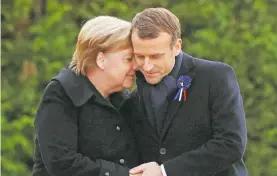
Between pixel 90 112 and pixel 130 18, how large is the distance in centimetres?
328

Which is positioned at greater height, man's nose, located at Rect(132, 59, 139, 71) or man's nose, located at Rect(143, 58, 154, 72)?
man's nose, located at Rect(143, 58, 154, 72)

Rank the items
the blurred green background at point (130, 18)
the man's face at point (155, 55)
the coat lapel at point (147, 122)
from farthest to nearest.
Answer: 1. the blurred green background at point (130, 18)
2. the coat lapel at point (147, 122)
3. the man's face at point (155, 55)

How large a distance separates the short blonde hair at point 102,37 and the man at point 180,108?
0.25 feet

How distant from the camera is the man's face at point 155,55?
3518 millimetres

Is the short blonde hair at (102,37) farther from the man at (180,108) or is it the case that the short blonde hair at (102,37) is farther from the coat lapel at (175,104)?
the coat lapel at (175,104)

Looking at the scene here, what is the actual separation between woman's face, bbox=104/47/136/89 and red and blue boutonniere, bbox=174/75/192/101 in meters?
0.23

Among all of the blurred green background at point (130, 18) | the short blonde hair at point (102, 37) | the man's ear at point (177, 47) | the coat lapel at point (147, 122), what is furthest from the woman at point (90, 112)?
the blurred green background at point (130, 18)

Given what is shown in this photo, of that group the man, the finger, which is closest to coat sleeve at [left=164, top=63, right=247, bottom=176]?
the man

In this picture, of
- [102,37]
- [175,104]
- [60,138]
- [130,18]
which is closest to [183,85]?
[175,104]

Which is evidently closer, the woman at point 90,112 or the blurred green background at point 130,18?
the woman at point 90,112

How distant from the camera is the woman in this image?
11.8 ft

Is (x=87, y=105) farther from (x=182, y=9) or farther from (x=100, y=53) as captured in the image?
(x=182, y=9)

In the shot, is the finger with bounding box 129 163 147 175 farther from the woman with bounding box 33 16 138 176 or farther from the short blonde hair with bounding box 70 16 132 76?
the short blonde hair with bounding box 70 16 132 76

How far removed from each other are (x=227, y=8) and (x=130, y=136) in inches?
145
